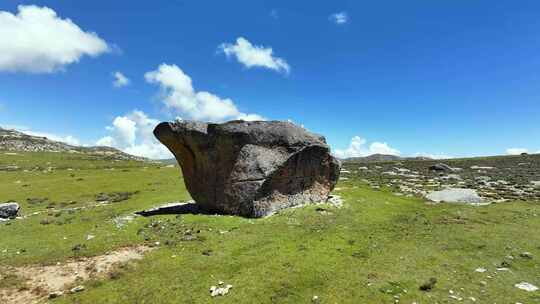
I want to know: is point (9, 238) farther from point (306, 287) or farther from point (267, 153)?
point (306, 287)

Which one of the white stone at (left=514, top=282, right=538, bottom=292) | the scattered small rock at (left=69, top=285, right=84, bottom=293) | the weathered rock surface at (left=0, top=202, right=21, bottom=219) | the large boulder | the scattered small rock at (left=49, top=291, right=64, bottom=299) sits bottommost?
the scattered small rock at (left=49, top=291, right=64, bottom=299)

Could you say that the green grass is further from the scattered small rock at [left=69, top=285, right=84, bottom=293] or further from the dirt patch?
the dirt patch

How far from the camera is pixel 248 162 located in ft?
104

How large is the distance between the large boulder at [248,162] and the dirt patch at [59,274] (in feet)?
35.6

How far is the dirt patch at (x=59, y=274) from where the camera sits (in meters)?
16.7

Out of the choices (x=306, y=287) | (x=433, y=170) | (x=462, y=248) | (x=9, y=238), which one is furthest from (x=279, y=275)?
(x=433, y=170)

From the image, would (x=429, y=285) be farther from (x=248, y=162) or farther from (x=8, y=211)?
(x=8, y=211)

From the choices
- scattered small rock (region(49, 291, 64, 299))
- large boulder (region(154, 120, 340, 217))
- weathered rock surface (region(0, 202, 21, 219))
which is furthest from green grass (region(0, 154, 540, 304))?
weathered rock surface (region(0, 202, 21, 219))

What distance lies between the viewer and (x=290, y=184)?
33.3 m

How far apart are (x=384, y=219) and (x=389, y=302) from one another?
666 inches

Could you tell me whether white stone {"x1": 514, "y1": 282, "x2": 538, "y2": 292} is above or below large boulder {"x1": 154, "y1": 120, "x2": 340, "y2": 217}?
below

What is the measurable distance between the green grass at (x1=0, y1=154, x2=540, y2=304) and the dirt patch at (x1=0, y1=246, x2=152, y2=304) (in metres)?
1.10

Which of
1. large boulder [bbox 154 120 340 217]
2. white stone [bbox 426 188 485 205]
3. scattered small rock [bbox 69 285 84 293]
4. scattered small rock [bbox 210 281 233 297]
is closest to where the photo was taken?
scattered small rock [bbox 210 281 233 297]

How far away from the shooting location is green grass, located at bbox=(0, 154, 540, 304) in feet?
53.3
